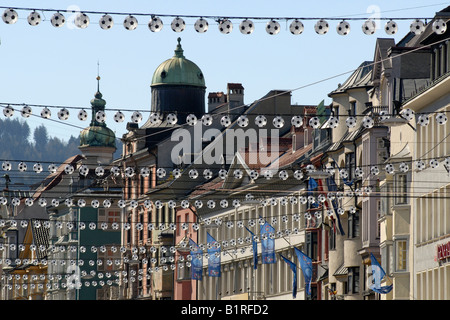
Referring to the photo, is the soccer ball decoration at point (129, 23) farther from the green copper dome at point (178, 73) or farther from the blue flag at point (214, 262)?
the green copper dome at point (178, 73)

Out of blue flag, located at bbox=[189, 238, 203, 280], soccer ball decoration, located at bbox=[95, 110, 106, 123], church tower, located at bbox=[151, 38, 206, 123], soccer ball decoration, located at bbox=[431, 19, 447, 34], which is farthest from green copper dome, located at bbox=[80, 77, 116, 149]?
soccer ball decoration, located at bbox=[431, 19, 447, 34]

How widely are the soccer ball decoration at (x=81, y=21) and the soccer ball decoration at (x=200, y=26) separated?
8.31 ft

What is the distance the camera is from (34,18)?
34.9m

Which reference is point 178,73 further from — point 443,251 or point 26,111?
point 26,111

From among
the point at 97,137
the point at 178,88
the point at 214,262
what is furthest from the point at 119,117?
the point at 97,137

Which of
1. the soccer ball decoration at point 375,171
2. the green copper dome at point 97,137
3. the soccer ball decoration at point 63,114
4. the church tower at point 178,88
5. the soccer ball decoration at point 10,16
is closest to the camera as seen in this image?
the soccer ball decoration at point 10,16

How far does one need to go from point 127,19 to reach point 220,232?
245 ft

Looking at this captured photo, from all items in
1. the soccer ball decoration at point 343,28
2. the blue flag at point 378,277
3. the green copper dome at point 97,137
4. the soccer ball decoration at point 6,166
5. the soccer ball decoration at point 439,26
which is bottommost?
the blue flag at point 378,277

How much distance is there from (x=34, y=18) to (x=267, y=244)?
171ft

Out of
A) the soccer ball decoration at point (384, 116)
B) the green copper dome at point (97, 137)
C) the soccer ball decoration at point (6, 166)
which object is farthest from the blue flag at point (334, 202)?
the green copper dome at point (97, 137)

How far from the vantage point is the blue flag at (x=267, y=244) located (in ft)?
274

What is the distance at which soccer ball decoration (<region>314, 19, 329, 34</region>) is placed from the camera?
35.2 m

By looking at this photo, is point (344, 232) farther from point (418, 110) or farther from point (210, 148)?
point (210, 148)
